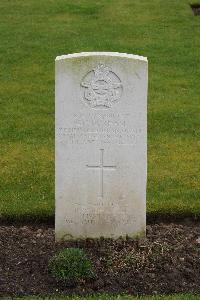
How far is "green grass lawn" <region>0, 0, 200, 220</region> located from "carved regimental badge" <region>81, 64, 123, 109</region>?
5.76 feet

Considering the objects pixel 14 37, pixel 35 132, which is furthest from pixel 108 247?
pixel 14 37

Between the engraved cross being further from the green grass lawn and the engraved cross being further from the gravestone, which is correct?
the green grass lawn

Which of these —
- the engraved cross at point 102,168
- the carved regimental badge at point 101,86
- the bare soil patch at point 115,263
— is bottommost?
the bare soil patch at point 115,263

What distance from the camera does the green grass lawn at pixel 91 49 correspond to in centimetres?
859

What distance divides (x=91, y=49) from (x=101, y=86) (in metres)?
9.34

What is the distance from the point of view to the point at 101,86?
6.63 metres

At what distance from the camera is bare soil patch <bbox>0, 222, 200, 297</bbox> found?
242 inches

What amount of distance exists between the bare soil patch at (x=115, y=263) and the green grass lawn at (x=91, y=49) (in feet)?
2.78

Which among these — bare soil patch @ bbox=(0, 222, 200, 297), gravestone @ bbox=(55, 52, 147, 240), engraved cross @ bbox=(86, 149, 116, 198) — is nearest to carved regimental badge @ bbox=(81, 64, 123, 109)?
gravestone @ bbox=(55, 52, 147, 240)

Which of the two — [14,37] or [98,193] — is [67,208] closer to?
[98,193]

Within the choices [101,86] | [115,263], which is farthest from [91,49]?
[115,263]

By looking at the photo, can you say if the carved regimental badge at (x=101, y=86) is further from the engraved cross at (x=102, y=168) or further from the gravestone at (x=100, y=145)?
the engraved cross at (x=102, y=168)

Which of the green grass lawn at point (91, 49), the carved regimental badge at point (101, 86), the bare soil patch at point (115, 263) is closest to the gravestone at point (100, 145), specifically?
the carved regimental badge at point (101, 86)

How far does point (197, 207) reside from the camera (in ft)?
26.2
